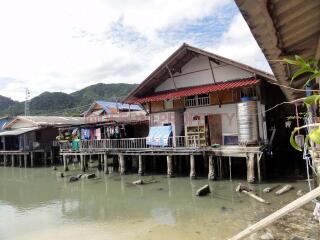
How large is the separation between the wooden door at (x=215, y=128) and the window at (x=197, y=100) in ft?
2.83

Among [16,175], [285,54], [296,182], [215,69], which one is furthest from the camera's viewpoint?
[16,175]

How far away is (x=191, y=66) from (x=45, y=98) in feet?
258

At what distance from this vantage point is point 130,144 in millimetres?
21172

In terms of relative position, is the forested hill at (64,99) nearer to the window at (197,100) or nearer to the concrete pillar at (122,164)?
the concrete pillar at (122,164)

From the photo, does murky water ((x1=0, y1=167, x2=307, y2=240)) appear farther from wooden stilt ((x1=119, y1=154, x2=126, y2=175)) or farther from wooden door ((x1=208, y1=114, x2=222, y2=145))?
wooden door ((x1=208, y1=114, x2=222, y2=145))

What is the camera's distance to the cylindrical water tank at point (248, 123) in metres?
15.9

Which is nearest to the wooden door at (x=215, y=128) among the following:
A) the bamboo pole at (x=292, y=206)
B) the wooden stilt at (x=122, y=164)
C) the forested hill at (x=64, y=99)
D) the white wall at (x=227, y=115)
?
the white wall at (x=227, y=115)

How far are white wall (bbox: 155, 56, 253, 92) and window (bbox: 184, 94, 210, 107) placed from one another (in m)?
0.68

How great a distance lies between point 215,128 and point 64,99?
7604cm

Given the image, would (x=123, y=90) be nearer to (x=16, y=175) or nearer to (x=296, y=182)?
(x=16, y=175)

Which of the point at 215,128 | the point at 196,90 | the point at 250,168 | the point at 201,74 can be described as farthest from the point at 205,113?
the point at 250,168

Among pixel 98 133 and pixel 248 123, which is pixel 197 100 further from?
pixel 98 133

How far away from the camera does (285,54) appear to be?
3848mm

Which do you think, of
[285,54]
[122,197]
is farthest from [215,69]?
[285,54]
